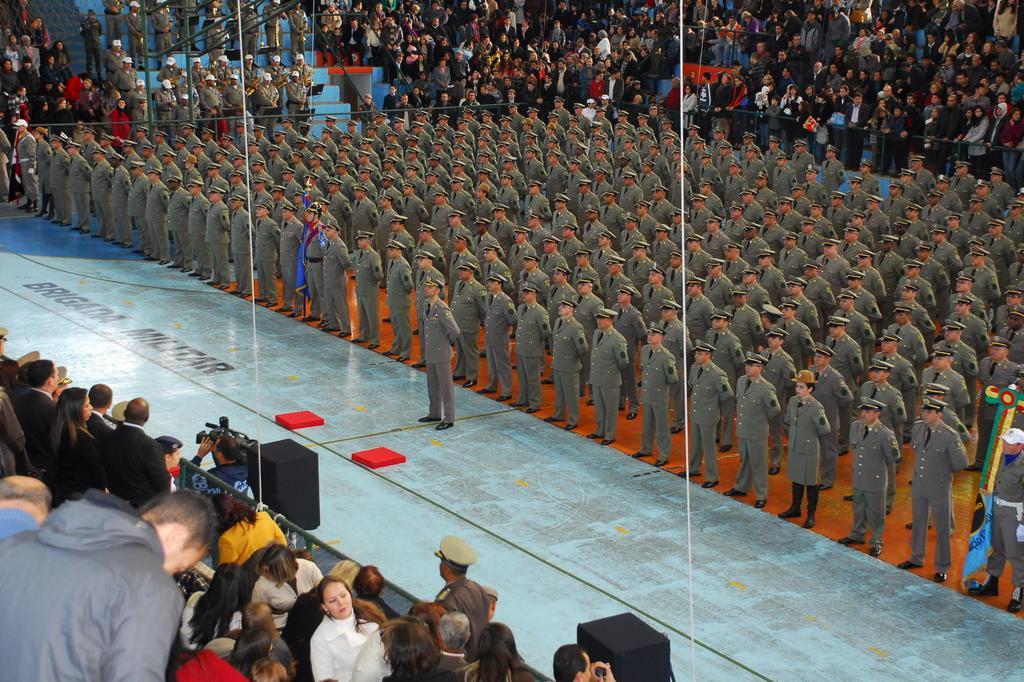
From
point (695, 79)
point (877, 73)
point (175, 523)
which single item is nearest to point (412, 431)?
point (175, 523)

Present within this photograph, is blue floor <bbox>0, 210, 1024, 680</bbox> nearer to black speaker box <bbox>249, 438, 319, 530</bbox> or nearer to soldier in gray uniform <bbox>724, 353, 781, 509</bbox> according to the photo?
soldier in gray uniform <bbox>724, 353, 781, 509</bbox>

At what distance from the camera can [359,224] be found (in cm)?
1988

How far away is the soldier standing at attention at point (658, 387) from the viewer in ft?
42.6

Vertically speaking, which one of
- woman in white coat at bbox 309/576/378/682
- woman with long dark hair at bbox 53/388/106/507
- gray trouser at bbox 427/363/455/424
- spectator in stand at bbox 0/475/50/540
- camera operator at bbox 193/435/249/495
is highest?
spectator in stand at bbox 0/475/50/540

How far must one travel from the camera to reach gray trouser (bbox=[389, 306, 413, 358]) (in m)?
16.3

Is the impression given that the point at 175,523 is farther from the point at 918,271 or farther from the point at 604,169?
the point at 604,169

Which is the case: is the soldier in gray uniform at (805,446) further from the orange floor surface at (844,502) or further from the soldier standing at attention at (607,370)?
the soldier standing at attention at (607,370)

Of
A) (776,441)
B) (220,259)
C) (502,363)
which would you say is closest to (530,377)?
(502,363)

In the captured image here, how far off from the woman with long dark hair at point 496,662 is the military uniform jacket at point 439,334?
27.1ft

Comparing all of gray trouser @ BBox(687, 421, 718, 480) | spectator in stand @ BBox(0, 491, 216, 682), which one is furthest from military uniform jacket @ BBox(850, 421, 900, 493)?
spectator in stand @ BBox(0, 491, 216, 682)

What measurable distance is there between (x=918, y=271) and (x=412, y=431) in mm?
5540

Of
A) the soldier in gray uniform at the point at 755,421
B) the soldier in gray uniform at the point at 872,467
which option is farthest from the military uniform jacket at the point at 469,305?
the soldier in gray uniform at the point at 872,467

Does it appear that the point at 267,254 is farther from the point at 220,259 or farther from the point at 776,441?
the point at 776,441

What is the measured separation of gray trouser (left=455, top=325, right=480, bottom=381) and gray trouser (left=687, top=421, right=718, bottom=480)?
Result: 3.41 m
